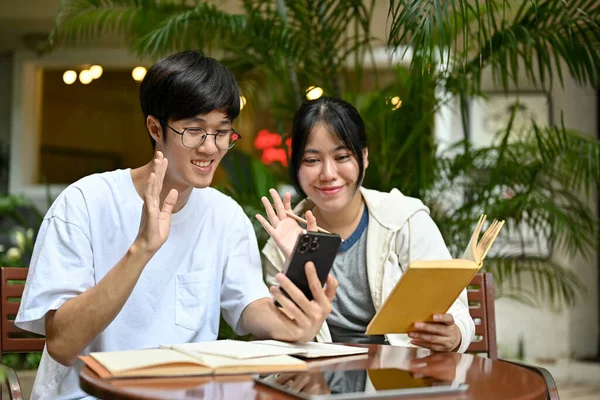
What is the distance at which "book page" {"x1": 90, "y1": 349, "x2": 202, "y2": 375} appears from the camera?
125 centimetres

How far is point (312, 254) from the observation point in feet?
4.85

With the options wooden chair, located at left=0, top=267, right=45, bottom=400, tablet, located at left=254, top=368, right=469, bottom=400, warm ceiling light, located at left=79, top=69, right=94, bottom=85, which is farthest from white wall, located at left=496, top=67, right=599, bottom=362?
tablet, located at left=254, top=368, right=469, bottom=400

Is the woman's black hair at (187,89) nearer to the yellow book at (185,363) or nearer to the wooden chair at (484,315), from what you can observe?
the yellow book at (185,363)

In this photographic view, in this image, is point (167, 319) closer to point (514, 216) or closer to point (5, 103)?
point (514, 216)

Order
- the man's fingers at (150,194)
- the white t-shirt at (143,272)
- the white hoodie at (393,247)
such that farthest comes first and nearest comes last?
the white hoodie at (393,247)
the white t-shirt at (143,272)
the man's fingers at (150,194)

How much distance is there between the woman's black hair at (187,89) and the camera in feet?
5.73

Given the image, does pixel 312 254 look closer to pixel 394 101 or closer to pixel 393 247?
pixel 393 247

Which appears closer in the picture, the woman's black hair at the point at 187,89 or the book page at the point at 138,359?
the book page at the point at 138,359

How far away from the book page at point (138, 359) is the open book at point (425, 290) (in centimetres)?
41

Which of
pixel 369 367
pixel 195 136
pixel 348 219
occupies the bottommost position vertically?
pixel 369 367

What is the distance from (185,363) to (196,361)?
2 centimetres

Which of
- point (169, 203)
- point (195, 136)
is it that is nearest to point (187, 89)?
point (195, 136)

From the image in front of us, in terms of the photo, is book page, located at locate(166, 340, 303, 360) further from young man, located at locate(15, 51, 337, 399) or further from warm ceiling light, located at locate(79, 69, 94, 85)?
warm ceiling light, located at locate(79, 69, 94, 85)

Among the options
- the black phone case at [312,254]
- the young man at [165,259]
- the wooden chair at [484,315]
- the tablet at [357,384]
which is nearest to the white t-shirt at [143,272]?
the young man at [165,259]
